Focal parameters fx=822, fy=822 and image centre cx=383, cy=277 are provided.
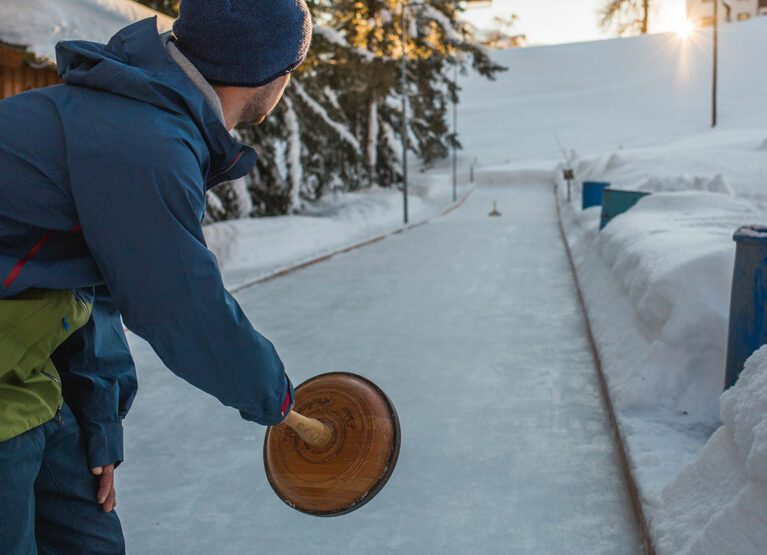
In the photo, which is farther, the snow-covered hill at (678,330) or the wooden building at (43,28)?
the wooden building at (43,28)

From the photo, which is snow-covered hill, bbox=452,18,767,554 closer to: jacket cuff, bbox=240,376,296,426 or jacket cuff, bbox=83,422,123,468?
jacket cuff, bbox=240,376,296,426

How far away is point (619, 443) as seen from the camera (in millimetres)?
4297

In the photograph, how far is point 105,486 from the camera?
166 centimetres

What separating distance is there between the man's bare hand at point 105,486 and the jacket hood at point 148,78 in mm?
631

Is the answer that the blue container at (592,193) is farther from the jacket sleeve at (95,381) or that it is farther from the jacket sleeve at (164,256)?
the jacket sleeve at (164,256)

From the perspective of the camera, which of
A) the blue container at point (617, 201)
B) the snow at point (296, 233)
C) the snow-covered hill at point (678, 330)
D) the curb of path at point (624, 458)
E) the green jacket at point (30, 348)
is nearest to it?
the green jacket at point (30, 348)

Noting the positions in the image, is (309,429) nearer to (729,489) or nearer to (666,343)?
(729,489)

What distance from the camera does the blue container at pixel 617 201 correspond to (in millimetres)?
10758

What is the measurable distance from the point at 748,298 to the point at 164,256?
310cm

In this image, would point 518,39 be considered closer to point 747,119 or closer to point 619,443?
point 747,119

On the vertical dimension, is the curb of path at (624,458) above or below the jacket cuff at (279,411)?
below

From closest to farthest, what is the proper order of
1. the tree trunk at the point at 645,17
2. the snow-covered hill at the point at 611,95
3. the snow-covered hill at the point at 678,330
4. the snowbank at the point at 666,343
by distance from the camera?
1. the snow-covered hill at the point at 678,330
2. the snowbank at the point at 666,343
3. the snow-covered hill at the point at 611,95
4. the tree trunk at the point at 645,17

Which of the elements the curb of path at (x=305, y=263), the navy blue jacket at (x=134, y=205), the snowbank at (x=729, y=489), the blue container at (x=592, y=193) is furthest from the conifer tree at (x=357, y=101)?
the navy blue jacket at (x=134, y=205)

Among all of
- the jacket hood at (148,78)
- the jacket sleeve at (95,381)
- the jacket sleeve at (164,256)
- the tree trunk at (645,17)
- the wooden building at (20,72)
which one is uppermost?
the tree trunk at (645,17)
